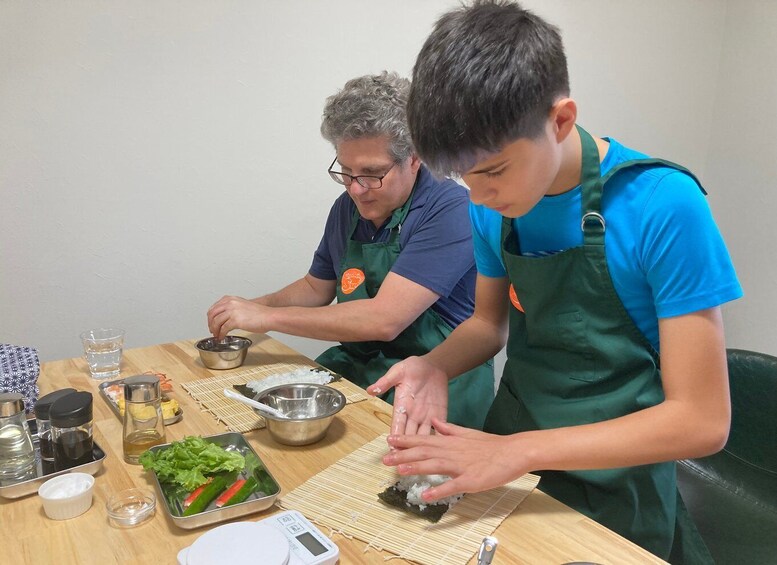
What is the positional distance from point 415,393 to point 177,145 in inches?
61.3

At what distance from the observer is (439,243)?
1735mm

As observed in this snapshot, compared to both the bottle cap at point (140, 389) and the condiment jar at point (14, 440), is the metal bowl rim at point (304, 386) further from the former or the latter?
the condiment jar at point (14, 440)

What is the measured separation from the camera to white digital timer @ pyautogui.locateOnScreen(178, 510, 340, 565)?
Answer: 797 mm

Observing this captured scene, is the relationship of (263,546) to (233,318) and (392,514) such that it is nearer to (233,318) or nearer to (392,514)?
(392,514)

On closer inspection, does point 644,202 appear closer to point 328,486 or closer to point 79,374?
point 328,486

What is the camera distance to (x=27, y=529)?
93 centimetres

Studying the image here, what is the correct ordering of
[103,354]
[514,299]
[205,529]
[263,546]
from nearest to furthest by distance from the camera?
[263,546], [205,529], [514,299], [103,354]

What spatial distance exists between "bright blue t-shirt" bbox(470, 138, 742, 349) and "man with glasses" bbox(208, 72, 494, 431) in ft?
1.71

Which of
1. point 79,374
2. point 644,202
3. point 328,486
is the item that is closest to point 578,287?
point 644,202

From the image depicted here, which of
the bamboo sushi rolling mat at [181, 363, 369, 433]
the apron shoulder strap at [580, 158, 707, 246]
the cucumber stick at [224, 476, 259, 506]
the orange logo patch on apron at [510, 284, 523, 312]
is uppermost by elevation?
the apron shoulder strap at [580, 158, 707, 246]

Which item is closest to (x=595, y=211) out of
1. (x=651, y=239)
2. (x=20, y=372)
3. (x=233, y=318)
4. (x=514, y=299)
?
(x=651, y=239)

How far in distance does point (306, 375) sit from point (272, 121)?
1270 millimetres

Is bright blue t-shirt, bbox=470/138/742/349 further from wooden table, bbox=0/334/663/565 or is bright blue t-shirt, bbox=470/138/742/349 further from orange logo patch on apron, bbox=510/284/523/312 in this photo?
wooden table, bbox=0/334/663/565

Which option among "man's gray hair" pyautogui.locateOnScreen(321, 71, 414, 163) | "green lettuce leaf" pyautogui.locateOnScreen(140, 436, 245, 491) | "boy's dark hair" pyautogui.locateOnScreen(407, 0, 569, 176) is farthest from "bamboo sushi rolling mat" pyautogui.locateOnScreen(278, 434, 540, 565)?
"man's gray hair" pyautogui.locateOnScreen(321, 71, 414, 163)
